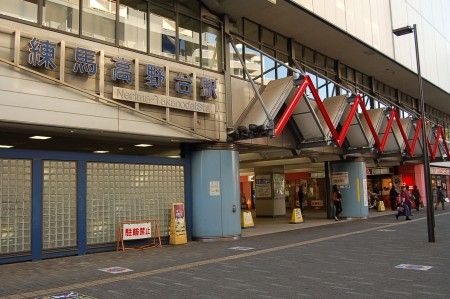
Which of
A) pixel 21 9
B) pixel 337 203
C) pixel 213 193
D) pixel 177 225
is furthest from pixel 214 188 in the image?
pixel 337 203

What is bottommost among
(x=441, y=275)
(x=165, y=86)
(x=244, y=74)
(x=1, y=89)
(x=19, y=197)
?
(x=441, y=275)

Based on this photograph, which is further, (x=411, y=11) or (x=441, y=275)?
(x=411, y=11)

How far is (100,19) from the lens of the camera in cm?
1312

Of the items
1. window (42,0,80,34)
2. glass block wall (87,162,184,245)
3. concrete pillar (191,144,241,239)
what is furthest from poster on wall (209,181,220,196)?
window (42,0,80,34)

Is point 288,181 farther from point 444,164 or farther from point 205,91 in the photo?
point 205,91

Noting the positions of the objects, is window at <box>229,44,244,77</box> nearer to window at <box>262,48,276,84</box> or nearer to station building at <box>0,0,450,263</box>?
station building at <box>0,0,450,263</box>

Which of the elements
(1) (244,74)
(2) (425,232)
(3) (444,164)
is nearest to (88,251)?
(1) (244,74)

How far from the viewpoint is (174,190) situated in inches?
612

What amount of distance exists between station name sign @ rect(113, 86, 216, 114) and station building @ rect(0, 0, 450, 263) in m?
0.03

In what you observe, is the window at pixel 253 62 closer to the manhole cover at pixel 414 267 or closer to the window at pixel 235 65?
the window at pixel 235 65

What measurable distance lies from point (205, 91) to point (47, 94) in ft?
17.9

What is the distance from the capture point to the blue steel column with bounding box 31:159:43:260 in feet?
39.0

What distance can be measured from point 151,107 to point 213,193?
3.78 meters

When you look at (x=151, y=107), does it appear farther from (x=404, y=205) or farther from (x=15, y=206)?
(x=404, y=205)
